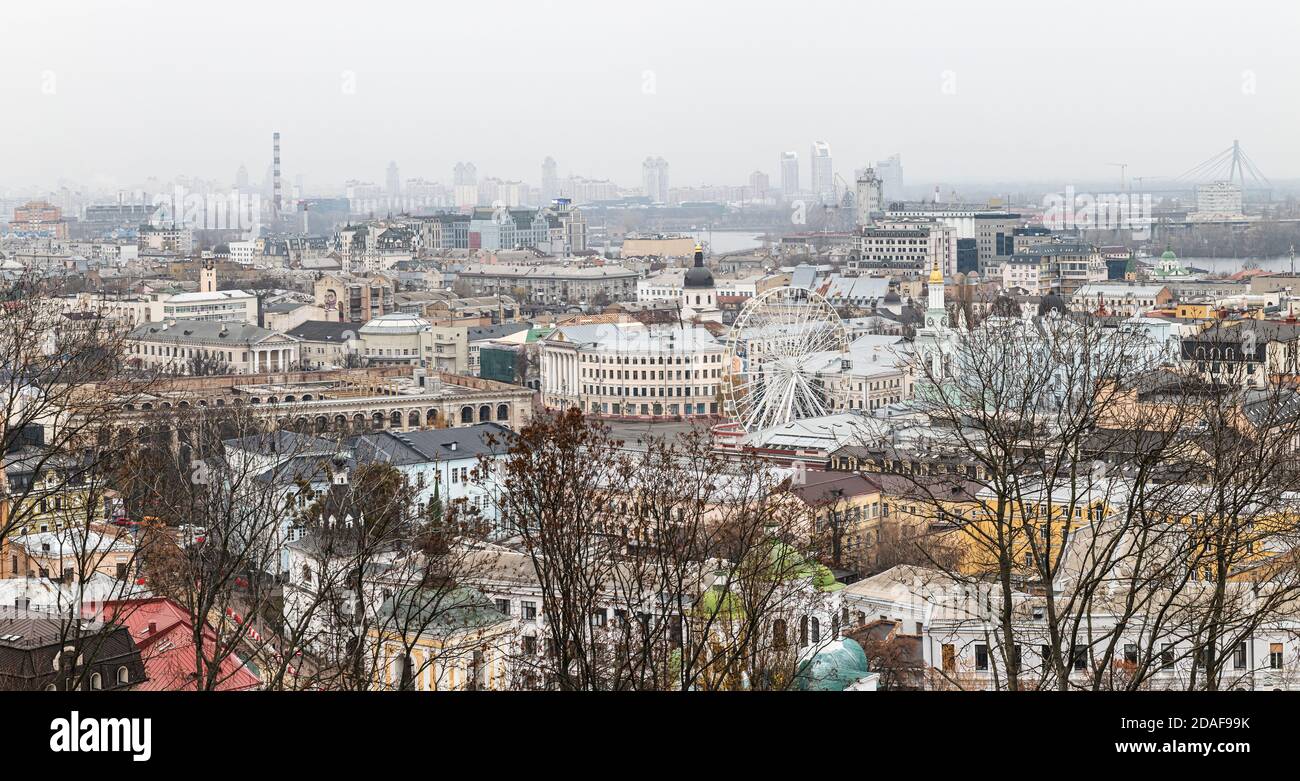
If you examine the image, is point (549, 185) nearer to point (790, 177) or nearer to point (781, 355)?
point (790, 177)

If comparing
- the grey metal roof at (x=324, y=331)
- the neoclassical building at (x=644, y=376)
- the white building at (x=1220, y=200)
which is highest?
the white building at (x=1220, y=200)

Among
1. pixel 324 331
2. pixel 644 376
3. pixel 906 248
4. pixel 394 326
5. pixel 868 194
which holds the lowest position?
pixel 644 376

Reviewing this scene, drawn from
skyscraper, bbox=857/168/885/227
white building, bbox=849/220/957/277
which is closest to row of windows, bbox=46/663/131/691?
white building, bbox=849/220/957/277

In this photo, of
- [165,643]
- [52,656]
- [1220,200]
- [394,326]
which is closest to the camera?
[52,656]

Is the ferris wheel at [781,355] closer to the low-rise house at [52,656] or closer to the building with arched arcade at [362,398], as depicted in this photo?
the building with arched arcade at [362,398]

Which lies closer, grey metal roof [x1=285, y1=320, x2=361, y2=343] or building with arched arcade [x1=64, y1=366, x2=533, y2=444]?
building with arched arcade [x1=64, y1=366, x2=533, y2=444]

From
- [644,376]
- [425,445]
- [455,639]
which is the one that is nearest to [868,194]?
[644,376]

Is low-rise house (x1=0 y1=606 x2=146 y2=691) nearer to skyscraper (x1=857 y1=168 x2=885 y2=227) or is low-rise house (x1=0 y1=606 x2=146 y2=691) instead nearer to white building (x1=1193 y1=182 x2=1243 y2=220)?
white building (x1=1193 y1=182 x2=1243 y2=220)

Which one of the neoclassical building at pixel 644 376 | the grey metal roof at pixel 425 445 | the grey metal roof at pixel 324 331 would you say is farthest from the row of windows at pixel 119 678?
the grey metal roof at pixel 324 331
